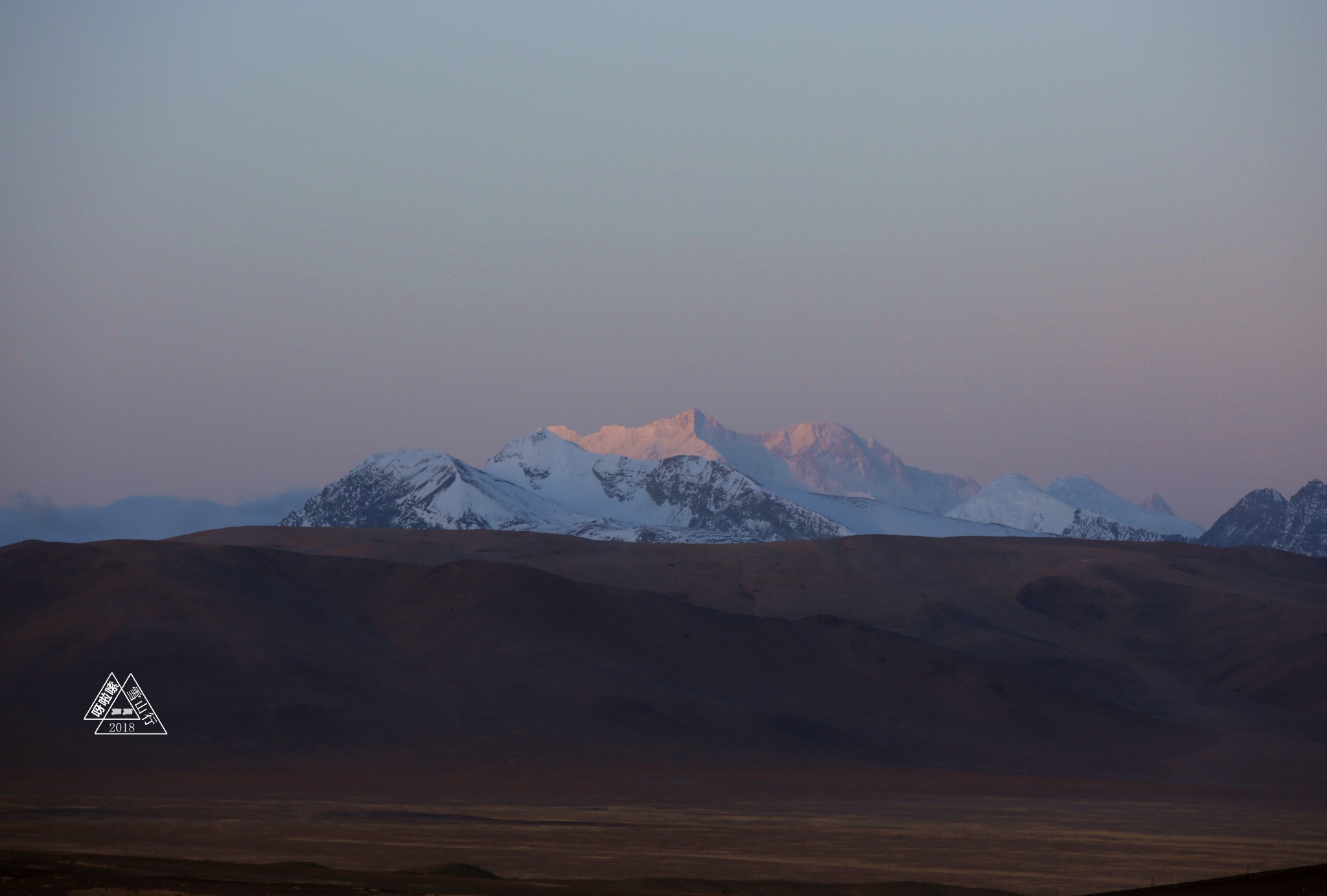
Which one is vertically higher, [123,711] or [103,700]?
[103,700]

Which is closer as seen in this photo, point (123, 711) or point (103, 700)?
point (123, 711)

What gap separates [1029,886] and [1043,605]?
87312mm

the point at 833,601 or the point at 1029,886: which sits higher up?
the point at 833,601

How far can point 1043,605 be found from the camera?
124 meters

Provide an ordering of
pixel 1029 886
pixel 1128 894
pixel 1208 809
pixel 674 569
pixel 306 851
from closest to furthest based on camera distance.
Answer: pixel 1128 894
pixel 1029 886
pixel 306 851
pixel 1208 809
pixel 674 569

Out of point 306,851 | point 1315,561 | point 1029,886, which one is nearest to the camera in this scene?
point 1029,886

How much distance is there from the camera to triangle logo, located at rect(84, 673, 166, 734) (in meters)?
73.6

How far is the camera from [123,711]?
75.4m

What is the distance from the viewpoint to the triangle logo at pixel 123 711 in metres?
73.6

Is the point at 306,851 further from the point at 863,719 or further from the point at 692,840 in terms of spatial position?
the point at 863,719

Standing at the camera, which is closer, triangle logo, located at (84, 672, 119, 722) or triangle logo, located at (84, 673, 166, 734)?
triangle logo, located at (84, 673, 166, 734)

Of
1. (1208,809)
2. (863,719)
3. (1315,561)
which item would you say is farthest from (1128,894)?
(1315,561)

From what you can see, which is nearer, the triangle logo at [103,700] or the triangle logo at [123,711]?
the triangle logo at [123,711]

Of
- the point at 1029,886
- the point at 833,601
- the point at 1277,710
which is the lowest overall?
the point at 1029,886
